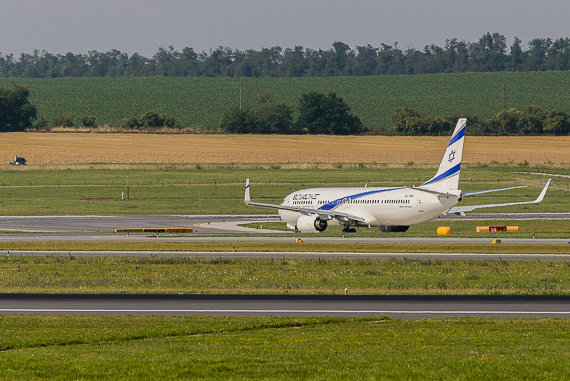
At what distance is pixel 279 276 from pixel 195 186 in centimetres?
7524

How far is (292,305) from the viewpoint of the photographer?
1310 inches

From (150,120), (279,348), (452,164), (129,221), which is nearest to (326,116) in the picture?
(150,120)

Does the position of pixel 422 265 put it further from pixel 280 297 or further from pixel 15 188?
pixel 15 188

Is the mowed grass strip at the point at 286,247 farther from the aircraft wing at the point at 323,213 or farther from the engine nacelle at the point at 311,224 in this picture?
the engine nacelle at the point at 311,224

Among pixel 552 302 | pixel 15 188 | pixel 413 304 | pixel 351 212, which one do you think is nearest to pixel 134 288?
pixel 413 304

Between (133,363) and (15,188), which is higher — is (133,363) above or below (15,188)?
above

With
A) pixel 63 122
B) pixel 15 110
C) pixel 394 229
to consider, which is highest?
pixel 15 110

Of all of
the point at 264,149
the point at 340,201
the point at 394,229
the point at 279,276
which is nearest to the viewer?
the point at 279,276

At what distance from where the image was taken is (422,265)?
4516 cm

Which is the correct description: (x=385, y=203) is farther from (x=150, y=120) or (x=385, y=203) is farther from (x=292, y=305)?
(x=150, y=120)

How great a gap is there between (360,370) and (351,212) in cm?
4533

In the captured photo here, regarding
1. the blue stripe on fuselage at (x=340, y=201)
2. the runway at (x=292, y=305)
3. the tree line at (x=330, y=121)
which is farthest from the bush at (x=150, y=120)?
the runway at (x=292, y=305)

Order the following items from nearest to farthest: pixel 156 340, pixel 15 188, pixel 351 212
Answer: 1. pixel 156 340
2. pixel 351 212
3. pixel 15 188

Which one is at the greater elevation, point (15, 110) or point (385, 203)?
point (15, 110)
